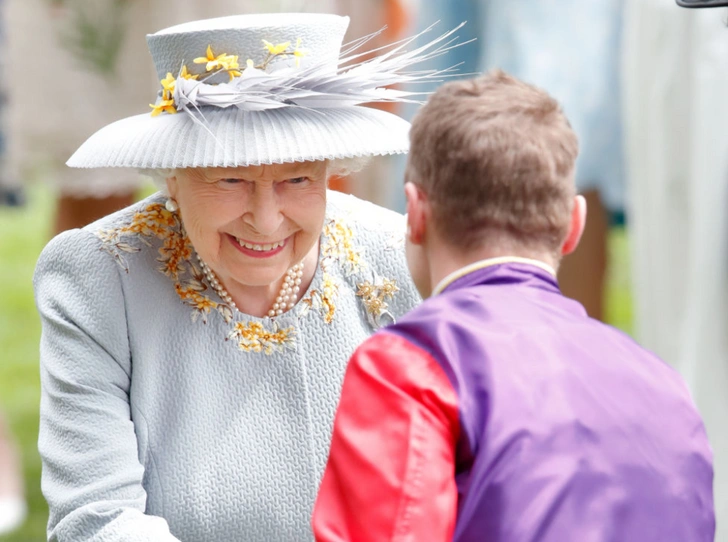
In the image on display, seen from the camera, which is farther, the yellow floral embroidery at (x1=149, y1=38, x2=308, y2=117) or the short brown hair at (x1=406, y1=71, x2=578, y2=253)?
the yellow floral embroidery at (x1=149, y1=38, x2=308, y2=117)

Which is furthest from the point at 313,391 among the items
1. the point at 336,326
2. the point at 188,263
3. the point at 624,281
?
the point at 624,281

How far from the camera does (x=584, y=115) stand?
4512 mm

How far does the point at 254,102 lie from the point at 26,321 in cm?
499

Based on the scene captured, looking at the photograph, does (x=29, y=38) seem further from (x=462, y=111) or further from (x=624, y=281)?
(x=624, y=281)

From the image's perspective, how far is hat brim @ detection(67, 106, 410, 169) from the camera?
94.4 inches

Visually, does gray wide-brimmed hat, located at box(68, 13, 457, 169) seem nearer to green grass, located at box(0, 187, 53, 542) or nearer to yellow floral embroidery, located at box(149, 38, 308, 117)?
yellow floral embroidery, located at box(149, 38, 308, 117)

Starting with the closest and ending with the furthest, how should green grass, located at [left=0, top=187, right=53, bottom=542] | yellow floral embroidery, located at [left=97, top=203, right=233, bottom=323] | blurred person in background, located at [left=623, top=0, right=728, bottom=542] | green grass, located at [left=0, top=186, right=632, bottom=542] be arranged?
yellow floral embroidery, located at [left=97, top=203, right=233, bottom=323] < blurred person in background, located at [left=623, top=0, right=728, bottom=542] < green grass, located at [left=0, top=187, right=53, bottom=542] < green grass, located at [left=0, top=186, right=632, bottom=542]

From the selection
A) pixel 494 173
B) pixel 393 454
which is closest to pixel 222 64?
pixel 494 173

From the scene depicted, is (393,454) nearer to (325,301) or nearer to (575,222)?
(575,222)

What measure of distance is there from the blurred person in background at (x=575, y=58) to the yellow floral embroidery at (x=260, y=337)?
1.88 meters

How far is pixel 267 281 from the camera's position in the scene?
260 centimetres

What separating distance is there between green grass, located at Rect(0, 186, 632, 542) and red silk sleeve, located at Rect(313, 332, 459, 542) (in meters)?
2.86

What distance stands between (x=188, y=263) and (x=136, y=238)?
0.38 feet

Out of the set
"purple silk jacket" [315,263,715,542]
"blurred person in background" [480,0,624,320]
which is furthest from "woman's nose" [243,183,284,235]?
"blurred person in background" [480,0,624,320]
